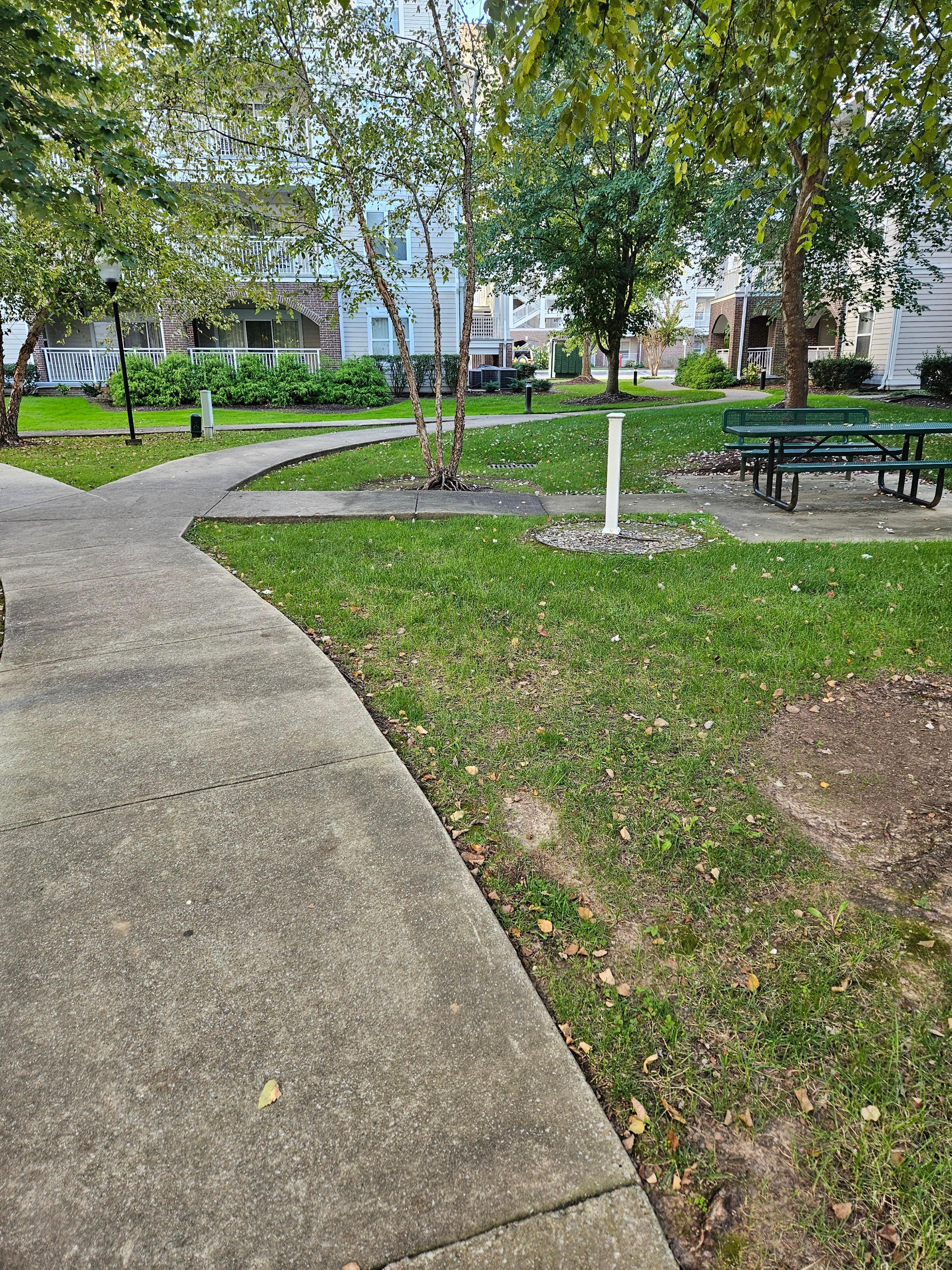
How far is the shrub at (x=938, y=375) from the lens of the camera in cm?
2084

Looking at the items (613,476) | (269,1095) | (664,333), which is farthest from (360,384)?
(664,333)

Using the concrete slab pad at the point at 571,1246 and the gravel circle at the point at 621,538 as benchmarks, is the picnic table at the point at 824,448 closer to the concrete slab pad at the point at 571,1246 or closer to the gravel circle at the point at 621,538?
the gravel circle at the point at 621,538

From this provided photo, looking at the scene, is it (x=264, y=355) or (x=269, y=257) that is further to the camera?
(x=264, y=355)

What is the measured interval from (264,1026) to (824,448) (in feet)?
28.3

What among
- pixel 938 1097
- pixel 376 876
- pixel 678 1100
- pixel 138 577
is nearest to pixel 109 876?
pixel 376 876

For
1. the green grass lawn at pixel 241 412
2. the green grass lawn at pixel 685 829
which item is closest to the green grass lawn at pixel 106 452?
the green grass lawn at pixel 241 412

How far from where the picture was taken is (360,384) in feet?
85.1

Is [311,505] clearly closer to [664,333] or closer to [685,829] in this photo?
[685,829]

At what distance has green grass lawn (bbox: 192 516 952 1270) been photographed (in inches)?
75.8

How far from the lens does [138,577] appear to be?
625 cm

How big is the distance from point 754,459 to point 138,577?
7.33 m

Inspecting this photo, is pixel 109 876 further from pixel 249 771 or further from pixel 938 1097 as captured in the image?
pixel 938 1097

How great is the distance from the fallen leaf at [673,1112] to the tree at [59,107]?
18.9 ft

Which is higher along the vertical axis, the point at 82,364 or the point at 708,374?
the point at 82,364
